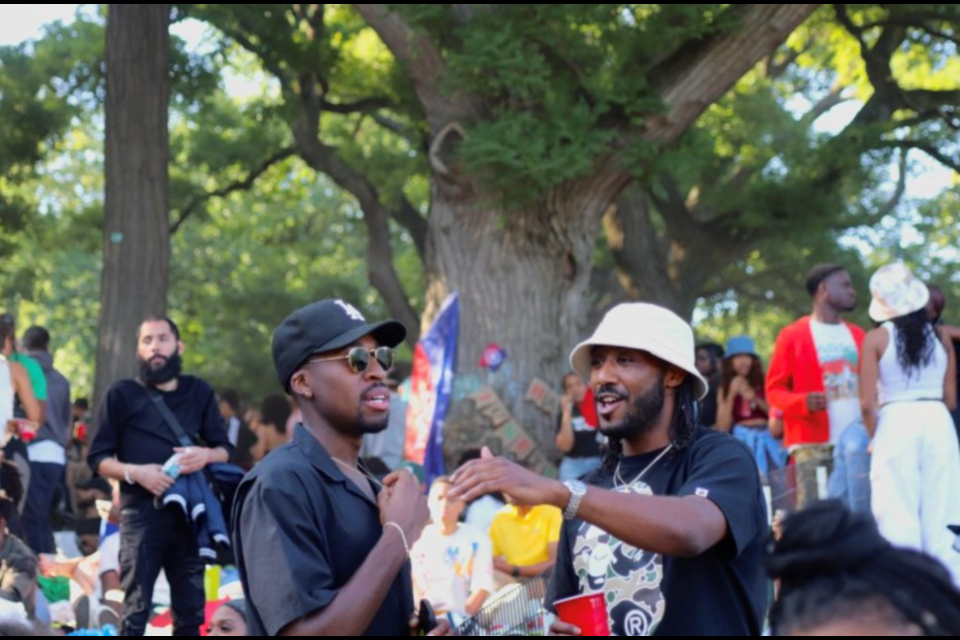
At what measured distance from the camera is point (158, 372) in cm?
847

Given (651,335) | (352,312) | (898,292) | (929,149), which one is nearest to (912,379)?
(898,292)

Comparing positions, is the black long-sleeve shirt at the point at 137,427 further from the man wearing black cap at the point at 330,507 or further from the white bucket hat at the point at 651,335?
the white bucket hat at the point at 651,335

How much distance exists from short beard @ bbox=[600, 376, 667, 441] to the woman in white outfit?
4.65 metres

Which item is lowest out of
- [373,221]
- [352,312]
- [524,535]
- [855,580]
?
[524,535]

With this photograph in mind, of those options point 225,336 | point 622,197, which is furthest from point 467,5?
point 225,336

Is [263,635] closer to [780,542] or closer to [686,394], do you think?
[686,394]

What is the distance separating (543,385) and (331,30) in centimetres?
814

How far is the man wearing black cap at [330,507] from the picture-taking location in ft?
11.5

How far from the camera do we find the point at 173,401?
28.2ft

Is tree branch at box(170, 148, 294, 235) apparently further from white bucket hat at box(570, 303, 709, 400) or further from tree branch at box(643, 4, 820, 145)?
white bucket hat at box(570, 303, 709, 400)

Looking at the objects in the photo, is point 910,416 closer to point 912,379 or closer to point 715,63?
point 912,379

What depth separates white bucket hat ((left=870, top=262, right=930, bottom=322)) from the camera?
8.86 m

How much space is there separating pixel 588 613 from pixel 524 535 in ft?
23.1

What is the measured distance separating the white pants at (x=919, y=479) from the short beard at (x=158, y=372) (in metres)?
3.99
